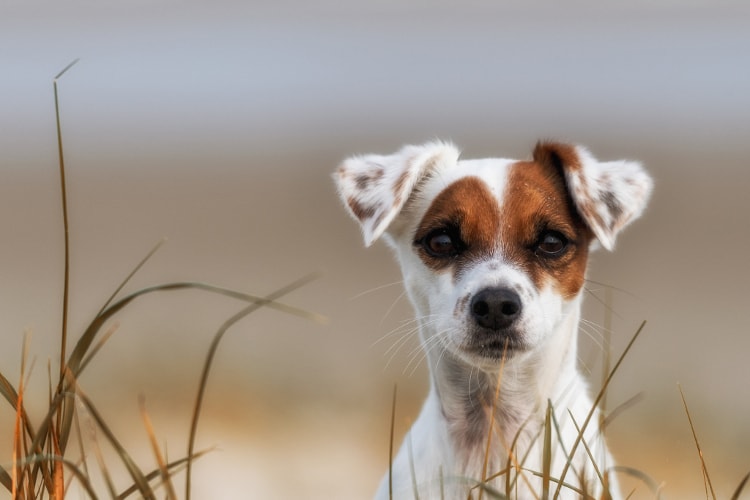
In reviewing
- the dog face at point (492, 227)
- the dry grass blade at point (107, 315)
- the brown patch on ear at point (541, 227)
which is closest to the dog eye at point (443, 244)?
the dog face at point (492, 227)

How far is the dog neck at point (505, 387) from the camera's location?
3.47 metres

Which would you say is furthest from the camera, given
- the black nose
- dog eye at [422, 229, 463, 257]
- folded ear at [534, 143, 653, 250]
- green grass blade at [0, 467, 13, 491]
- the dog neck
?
folded ear at [534, 143, 653, 250]

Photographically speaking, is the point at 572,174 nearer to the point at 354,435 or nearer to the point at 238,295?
the point at 238,295

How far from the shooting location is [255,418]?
7852mm

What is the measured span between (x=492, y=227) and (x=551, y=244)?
204 mm

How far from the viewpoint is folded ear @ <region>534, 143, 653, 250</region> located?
12.1 feet

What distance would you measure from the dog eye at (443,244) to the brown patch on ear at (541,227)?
0.53 ft

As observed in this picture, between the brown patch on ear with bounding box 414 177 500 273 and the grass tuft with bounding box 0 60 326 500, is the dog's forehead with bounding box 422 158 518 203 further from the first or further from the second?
the grass tuft with bounding box 0 60 326 500

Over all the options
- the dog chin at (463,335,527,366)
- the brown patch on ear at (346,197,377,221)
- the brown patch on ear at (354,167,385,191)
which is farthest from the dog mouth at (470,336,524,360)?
the brown patch on ear at (354,167,385,191)

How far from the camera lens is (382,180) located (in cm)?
399

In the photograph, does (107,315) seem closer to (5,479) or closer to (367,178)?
(5,479)

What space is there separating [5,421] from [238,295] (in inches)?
198

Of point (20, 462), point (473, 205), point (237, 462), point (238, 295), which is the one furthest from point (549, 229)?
point (237, 462)

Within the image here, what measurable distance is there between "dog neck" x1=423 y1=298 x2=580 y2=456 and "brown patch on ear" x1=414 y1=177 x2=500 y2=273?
12.4 inches
